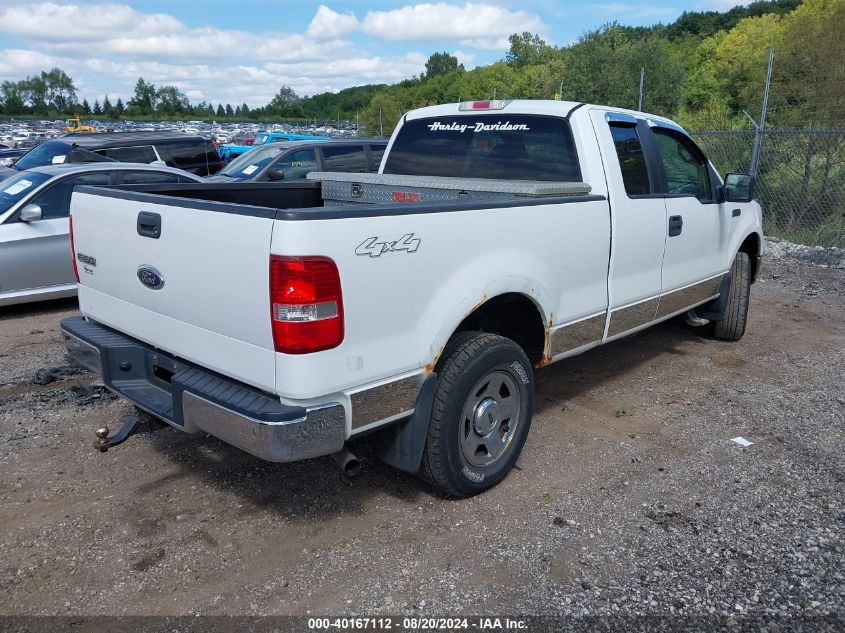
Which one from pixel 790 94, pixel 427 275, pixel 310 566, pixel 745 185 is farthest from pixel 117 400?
pixel 790 94

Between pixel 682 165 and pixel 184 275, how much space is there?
3.99 metres

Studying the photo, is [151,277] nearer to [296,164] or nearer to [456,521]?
[456,521]

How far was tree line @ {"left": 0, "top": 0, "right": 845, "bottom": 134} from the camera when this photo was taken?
1625 centimetres

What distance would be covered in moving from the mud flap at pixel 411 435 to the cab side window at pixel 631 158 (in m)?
2.17

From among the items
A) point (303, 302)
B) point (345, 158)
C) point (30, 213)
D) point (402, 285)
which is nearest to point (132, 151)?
point (345, 158)

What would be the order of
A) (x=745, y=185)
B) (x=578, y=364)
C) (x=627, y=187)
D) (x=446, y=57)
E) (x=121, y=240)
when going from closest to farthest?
(x=121, y=240), (x=627, y=187), (x=745, y=185), (x=578, y=364), (x=446, y=57)

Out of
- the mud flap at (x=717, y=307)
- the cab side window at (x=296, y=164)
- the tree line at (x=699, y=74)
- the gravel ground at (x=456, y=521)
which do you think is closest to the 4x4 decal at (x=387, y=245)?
the gravel ground at (x=456, y=521)

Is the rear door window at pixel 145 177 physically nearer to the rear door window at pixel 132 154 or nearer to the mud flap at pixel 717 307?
the rear door window at pixel 132 154

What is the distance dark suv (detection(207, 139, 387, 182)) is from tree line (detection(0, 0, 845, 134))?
32.4 feet

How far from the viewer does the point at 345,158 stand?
38.3 feet

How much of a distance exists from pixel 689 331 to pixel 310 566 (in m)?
5.26

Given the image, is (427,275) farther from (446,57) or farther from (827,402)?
(446,57)

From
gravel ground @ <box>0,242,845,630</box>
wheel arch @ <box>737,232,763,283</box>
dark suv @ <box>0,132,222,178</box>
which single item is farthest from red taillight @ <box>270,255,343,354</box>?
Result: dark suv @ <box>0,132,222,178</box>

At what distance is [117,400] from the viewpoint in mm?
5023
